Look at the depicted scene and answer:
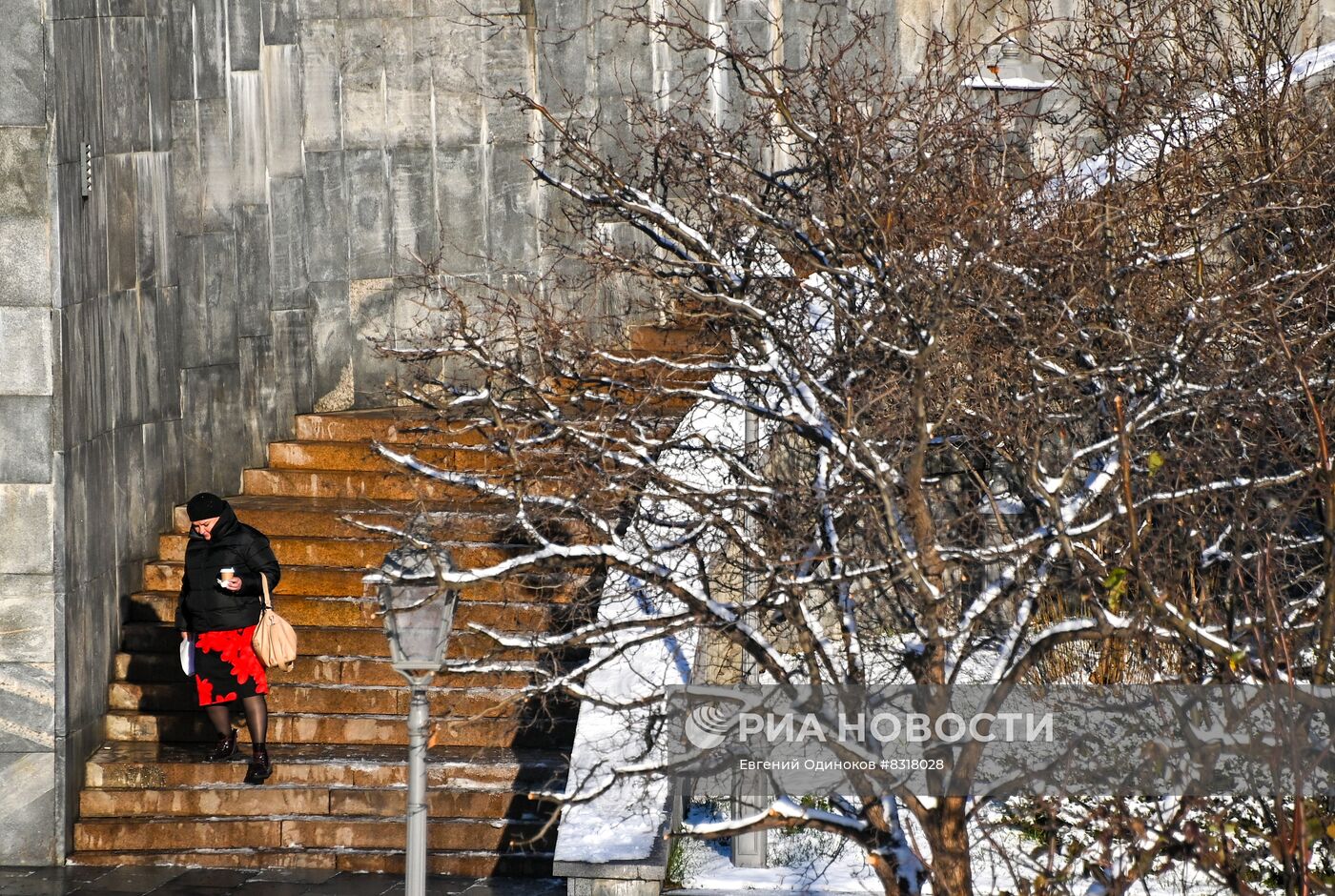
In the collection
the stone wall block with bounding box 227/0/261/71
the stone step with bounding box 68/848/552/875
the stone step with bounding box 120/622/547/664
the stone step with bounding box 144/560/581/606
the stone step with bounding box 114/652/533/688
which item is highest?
the stone wall block with bounding box 227/0/261/71

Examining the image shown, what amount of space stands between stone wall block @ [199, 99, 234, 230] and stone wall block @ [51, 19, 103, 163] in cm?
225

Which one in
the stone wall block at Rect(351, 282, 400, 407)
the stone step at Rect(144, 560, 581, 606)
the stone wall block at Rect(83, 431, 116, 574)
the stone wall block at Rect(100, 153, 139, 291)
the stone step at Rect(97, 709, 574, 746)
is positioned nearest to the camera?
the stone step at Rect(97, 709, 574, 746)

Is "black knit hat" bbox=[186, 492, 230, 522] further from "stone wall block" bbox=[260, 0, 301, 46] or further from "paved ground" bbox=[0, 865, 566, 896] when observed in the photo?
"stone wall block" bbox=[260, 0, 301, 46]

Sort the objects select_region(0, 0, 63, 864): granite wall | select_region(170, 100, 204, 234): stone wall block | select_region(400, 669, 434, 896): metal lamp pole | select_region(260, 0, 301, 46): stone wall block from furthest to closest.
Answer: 1. select_region(260, 0, 301, 46): stone wall block
2. select_region(170, 100, 204, 234): stone wall block
3. select_region(0, 0, 63, 864): granite wall
4. select_region(400, 669, 434, 896): metal lamp pole

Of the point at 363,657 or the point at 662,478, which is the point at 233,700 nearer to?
the point at 363,657

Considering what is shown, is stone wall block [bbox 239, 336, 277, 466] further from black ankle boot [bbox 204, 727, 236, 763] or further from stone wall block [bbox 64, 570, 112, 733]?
black ankle boot [bbox 204, 727, 236, 763]

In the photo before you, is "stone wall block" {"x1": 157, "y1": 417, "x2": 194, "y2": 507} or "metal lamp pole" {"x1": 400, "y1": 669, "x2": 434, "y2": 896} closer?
"metal lamp pole" {"x1": 400, "y1": 669, "x2": 434, "y2": 896}

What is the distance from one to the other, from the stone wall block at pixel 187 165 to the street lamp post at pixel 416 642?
21.7ft

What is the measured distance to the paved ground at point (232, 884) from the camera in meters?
9.03

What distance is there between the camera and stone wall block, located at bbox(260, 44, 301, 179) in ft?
46.3

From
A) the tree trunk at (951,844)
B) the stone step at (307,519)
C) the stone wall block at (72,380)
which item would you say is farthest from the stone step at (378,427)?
the tree trunk at (951,844)

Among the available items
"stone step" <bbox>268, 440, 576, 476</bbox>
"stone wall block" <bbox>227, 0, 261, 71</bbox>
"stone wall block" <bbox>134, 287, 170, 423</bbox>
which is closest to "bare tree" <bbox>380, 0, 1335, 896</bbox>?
"stone step" <bbox>268, 440, 576, 476</bbox>

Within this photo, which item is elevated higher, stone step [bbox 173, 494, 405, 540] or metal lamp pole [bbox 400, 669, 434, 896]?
stone step [bbox 173, 494, 405, 540]

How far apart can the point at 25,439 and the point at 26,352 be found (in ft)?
1.70
